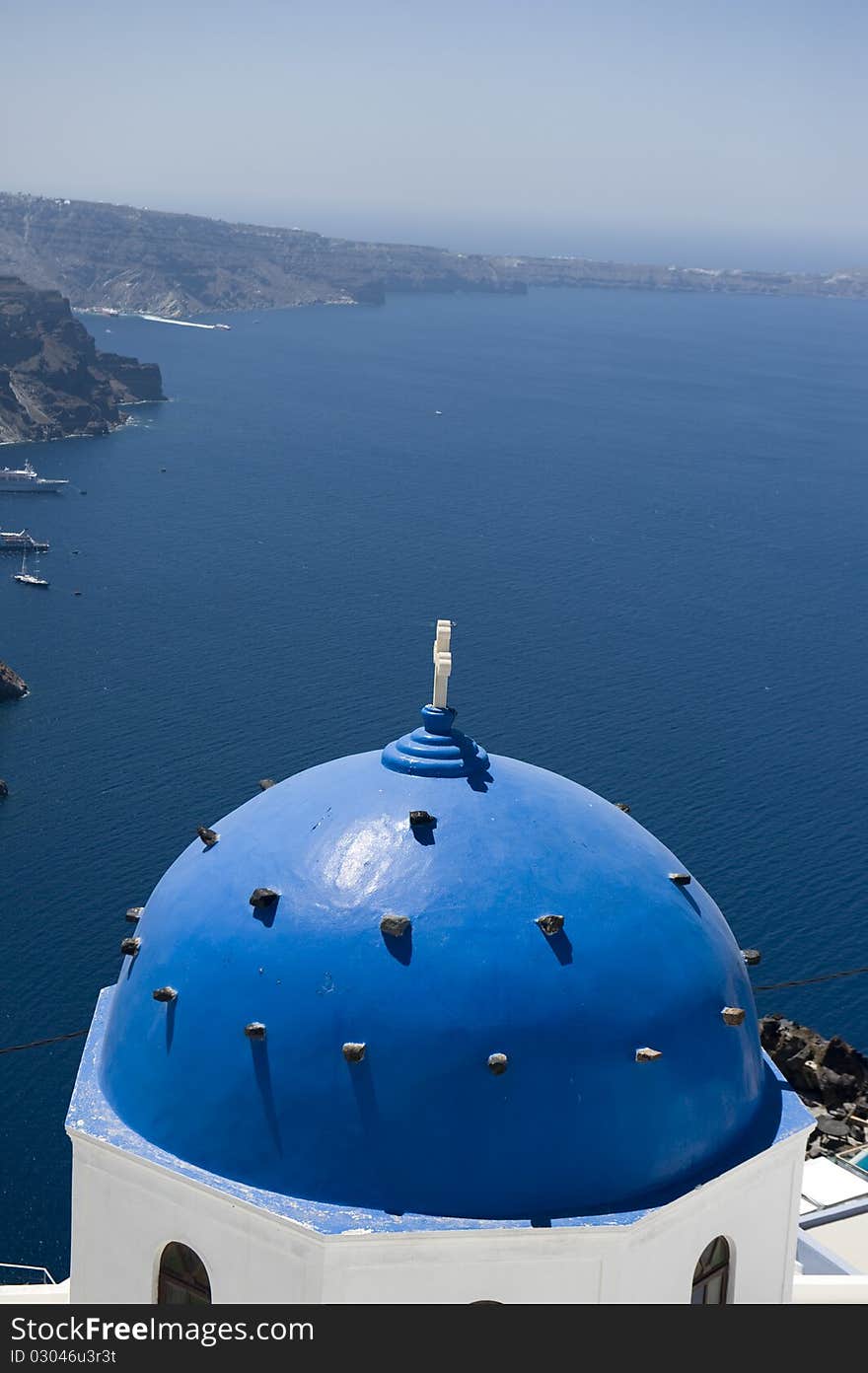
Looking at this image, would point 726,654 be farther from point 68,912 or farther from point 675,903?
point 675,903

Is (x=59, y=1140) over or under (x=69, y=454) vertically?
under

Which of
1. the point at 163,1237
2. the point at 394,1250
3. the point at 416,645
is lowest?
the point at 416,645

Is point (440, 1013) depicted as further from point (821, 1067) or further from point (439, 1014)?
point (821, 1067)

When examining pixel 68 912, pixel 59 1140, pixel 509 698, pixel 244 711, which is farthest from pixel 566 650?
pixel 59 1140

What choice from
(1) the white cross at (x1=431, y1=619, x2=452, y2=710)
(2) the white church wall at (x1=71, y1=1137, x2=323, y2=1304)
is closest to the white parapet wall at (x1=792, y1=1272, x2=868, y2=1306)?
(2) the white church wall at (x1=71, y1=1137, x2=323, y2=1304)

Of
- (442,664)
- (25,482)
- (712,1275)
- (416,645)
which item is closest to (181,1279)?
(712,1275)
